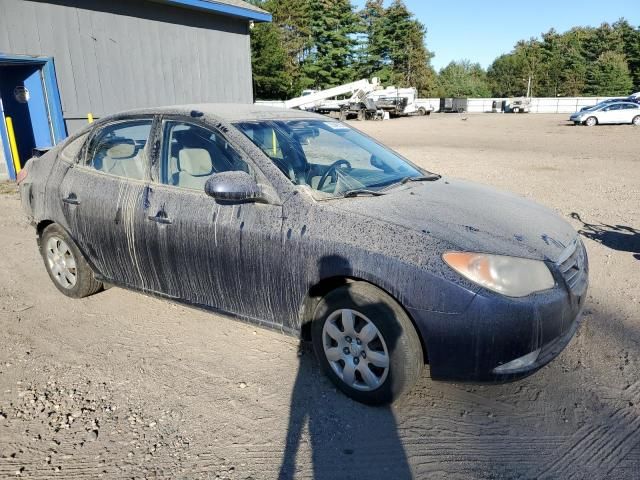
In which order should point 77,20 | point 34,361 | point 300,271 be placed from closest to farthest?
point 300,271 → point 34,361 → point 77,20

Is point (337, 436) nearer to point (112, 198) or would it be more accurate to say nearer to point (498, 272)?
point (498, 272)

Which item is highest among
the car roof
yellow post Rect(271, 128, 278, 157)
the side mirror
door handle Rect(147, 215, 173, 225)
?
the car roof

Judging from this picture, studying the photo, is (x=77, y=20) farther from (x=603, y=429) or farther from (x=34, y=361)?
(x=603, y=429)

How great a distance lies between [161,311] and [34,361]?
40.3 inches

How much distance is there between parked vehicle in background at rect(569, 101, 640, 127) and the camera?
29.2 m

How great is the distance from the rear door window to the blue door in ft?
24.2

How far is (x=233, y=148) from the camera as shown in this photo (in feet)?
10.9

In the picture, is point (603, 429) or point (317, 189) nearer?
point (603, 429)

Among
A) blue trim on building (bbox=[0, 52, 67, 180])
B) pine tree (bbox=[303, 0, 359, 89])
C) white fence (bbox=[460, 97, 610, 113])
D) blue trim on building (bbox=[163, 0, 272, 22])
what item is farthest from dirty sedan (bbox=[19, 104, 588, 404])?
pine tree (bbox=[303, 0, 359, 89])

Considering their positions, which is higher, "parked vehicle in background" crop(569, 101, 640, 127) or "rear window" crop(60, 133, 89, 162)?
"rear window" crop(60, 133, 89, 162)

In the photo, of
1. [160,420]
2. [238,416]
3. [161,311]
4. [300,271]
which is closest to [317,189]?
[300,271]

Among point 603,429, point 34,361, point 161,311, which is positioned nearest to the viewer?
point 603,429

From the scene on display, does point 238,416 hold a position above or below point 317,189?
below

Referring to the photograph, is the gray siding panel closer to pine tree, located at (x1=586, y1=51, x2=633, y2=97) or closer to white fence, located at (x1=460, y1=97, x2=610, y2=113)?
white fence, located at (x1=460, y1=97, x2=610, y2=113)
